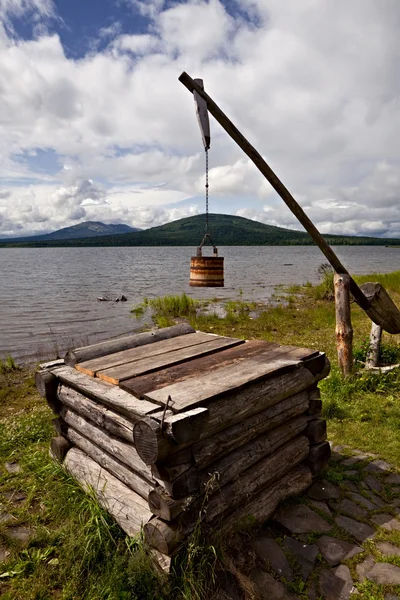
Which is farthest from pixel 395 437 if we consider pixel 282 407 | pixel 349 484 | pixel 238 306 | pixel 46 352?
pixel 238 306

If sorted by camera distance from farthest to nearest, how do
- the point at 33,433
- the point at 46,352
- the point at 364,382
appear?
1. the point at 46,352
2. the point at 364,382
3. the point at 33,433

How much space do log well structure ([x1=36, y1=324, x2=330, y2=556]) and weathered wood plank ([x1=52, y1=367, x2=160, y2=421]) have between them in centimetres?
1

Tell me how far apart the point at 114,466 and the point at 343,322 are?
4.85 meters

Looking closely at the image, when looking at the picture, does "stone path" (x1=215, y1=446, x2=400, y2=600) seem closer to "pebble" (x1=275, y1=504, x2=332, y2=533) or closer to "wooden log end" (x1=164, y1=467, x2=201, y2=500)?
"pebble" (x1=275, y1=504, x2=332, y2=533)

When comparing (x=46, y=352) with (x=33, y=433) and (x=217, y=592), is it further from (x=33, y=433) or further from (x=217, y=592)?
(x=217, y=592)

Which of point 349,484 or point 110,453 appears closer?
point 110,453

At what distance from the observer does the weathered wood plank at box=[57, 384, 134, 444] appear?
327 centimetres

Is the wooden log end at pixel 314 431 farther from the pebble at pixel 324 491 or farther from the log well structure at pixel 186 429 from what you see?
the pebble at pixel 324 491

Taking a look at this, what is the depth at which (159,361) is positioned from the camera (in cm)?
423

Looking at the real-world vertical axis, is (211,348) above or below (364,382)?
above

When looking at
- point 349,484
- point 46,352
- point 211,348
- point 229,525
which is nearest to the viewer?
point 229,525

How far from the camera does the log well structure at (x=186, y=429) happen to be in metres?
2.88

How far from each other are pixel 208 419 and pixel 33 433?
399cm

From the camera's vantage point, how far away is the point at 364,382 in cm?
687
